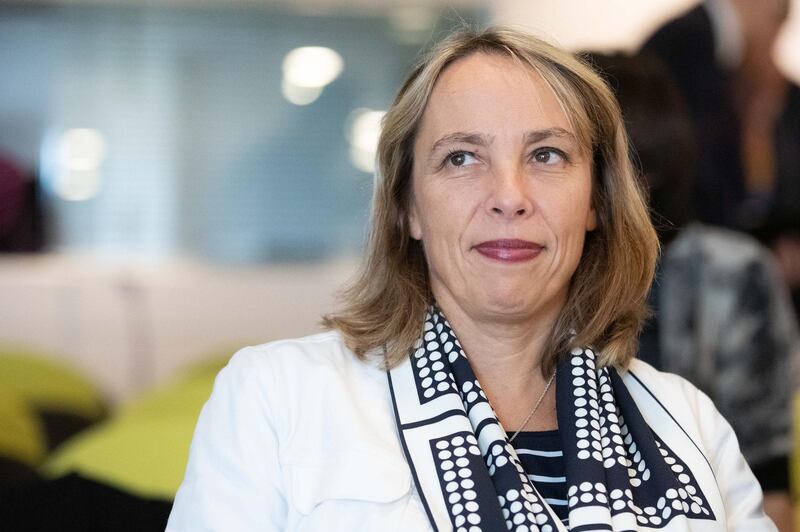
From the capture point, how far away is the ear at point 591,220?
1913 mm

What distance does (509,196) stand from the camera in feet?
5.43

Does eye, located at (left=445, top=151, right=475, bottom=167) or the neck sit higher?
eye, located at (left=445, top=151, right=475, bottom=167)

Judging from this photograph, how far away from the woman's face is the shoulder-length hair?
5cm

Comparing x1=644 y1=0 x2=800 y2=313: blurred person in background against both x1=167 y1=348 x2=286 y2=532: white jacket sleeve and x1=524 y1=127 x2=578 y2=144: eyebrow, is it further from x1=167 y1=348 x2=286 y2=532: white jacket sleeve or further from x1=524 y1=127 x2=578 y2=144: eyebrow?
x1=167 y1=348 x2=286 y2=532: white jacket sleeve

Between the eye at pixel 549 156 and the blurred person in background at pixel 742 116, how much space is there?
3310 millimetres

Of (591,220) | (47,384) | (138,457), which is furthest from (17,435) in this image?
(591,220)

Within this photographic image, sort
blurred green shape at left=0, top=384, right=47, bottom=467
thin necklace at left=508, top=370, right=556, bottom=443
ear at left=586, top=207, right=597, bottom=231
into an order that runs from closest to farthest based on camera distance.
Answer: thin necklace at left=508, top=370, right=556, bottom=443 < ear at left=586, top=207, right=597, bottom=231 < blurred green shape at left=0, top=384, right=47, bottom=467

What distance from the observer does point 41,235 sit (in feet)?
19.1

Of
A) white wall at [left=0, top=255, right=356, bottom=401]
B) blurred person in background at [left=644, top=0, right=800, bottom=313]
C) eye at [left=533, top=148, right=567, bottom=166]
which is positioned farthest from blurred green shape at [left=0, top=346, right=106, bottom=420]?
eye at [left=533, top=148, right=567, bottom=166]

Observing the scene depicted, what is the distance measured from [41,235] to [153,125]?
0.84 meters

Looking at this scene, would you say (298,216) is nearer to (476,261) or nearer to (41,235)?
(41,235)

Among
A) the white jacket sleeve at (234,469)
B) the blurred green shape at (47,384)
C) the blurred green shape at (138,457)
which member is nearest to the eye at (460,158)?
the white jacket sleeve at (234,469)

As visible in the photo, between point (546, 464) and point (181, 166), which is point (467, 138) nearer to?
point (546, 464)

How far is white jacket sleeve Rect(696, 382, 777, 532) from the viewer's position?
1782mm
